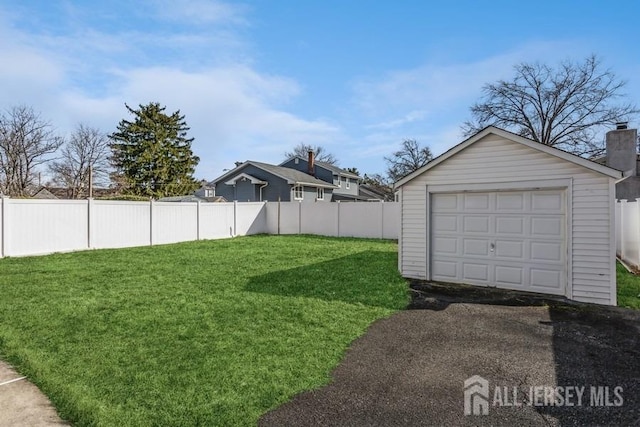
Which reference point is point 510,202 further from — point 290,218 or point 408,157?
point 408,157

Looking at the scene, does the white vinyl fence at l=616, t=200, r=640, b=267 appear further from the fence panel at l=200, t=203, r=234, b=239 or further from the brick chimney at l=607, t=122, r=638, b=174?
the fence panel at l=200, t=203, r=234, b=239

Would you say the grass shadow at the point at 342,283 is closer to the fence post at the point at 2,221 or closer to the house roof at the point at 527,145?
the house roof at the point at 527,145

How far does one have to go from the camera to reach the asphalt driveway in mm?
3016

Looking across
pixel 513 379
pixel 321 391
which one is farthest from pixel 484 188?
pixel 321 391

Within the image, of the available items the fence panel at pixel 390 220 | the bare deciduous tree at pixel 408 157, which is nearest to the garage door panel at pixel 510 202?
the fence panel at pixel 390 220

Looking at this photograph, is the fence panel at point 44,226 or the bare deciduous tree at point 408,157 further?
the bare deciduous tree at point 408,157

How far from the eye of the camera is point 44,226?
11.7 metres

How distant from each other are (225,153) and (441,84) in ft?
92.2

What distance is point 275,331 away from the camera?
4.88 meters

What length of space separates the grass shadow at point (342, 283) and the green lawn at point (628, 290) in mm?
3837

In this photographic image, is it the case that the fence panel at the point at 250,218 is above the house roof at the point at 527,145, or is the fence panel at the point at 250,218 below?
below

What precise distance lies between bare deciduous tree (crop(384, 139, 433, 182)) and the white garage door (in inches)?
1394
